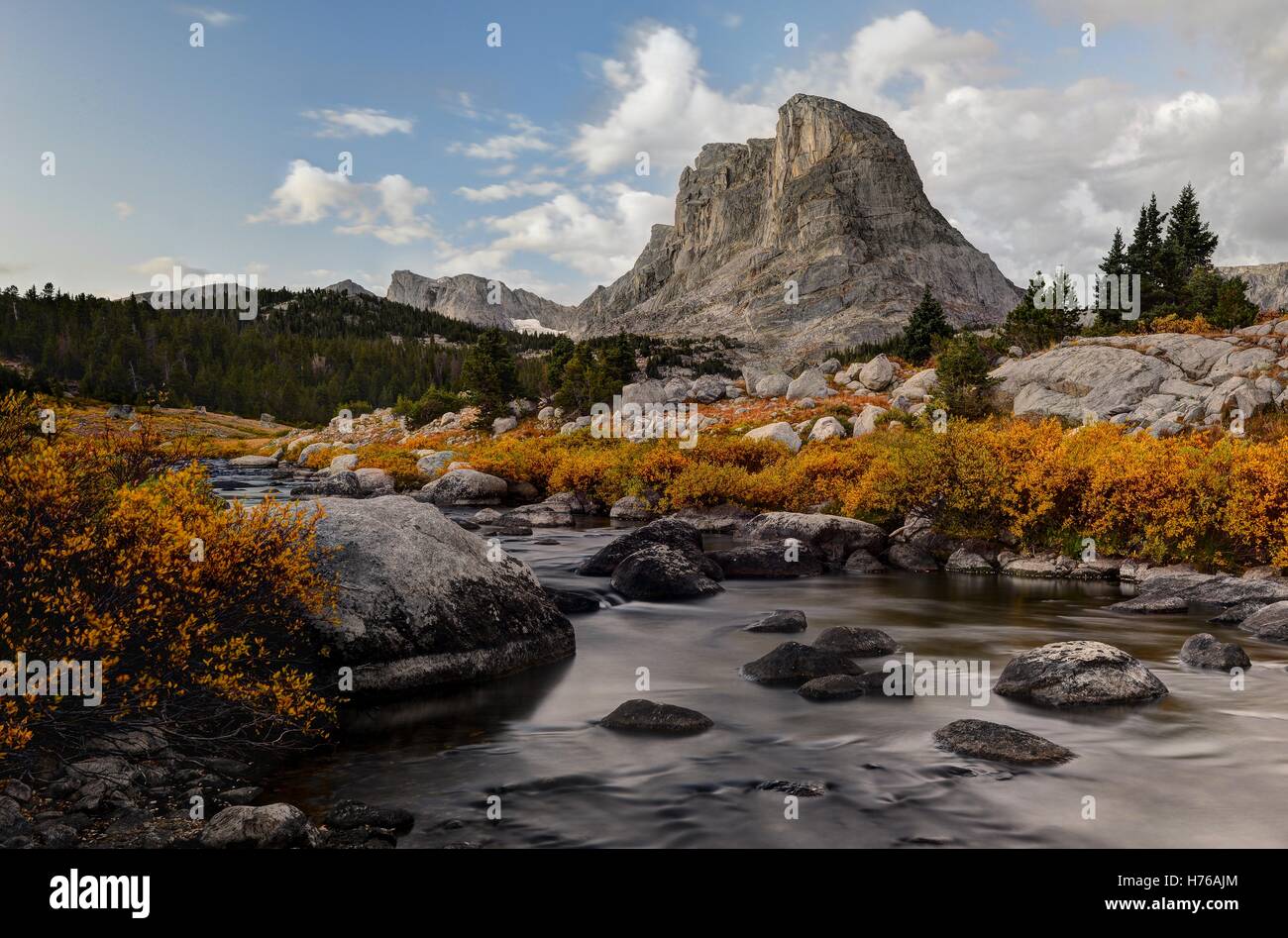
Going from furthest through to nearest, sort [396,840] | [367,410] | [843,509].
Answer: [367,410] → [843,509] → [396,840]

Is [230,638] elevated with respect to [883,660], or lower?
elevated

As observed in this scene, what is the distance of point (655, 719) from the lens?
9.40 metres

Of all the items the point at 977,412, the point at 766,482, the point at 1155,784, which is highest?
the point at 977,412

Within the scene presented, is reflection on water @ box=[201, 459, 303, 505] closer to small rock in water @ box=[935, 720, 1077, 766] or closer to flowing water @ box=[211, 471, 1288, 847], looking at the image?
flowing water @ box=[211, 471, 1288, 847]

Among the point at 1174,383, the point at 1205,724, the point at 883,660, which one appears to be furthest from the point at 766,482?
the point at 1174,383

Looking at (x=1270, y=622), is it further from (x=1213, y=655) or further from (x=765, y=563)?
(x=765, y=563)

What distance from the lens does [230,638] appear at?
754cm

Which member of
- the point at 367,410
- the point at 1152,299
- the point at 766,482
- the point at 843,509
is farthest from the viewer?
the point at 367,410

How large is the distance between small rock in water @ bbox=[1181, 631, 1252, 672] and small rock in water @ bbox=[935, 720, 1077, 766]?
185 inches

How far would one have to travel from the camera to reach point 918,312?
7069cm

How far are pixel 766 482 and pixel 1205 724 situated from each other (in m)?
18.8

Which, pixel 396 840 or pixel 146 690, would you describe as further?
pixel 146 690

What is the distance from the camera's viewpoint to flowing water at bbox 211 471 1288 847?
685 cm

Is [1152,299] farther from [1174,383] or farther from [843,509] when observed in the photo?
[843,509]
